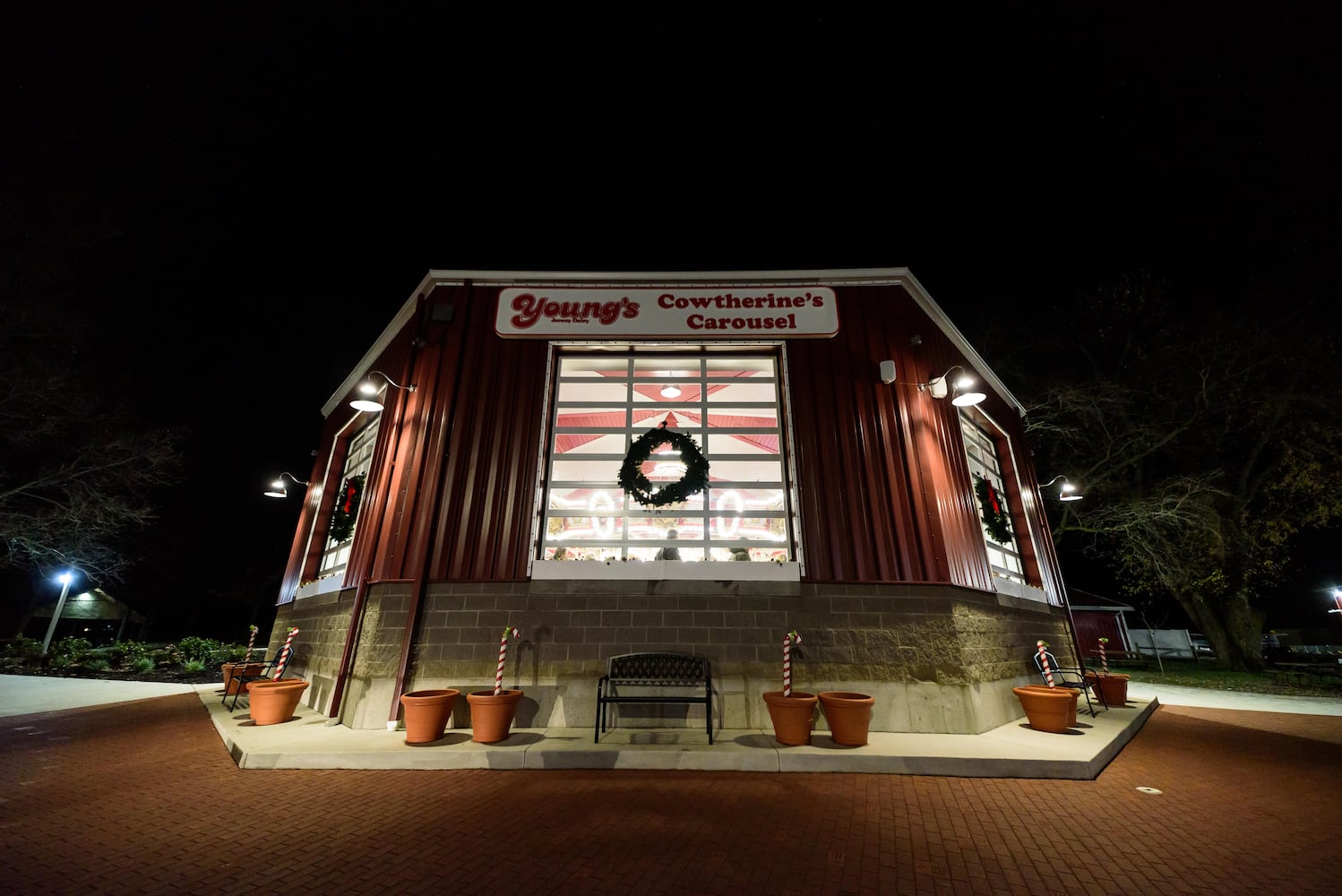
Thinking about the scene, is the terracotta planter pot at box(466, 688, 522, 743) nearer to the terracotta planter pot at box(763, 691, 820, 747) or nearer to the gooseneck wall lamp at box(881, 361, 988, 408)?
the terracotta planter pot at box(763, 691, 820, 747)

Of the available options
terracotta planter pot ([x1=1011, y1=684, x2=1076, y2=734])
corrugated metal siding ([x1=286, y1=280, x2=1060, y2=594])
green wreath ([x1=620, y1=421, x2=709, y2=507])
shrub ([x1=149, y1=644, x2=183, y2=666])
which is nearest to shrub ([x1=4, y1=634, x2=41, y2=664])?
shrub ([x1=149, y1=644, x2=183, y2=666])

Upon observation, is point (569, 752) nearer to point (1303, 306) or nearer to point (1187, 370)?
point (1187, 370)

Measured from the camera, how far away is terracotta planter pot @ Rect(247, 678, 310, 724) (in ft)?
21.4

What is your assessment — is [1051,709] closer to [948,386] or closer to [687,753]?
[687,753]

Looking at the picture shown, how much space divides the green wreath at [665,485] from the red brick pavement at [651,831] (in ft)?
10.9

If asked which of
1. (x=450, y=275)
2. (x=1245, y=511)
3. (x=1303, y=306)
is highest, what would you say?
(x=1303, y=306)

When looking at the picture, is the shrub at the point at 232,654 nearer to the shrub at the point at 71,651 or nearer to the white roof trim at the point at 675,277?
the shrub at the point at 71,651

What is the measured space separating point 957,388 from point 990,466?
315 cm

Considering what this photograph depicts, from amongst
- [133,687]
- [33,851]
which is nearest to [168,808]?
[33,851]

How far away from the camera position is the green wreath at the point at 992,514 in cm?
895

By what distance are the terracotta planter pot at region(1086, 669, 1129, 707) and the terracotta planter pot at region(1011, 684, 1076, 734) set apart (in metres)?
3.06

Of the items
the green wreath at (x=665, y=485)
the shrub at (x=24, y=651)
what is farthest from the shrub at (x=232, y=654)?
the green wreath at (x=665, y=485)

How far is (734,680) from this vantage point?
630cm

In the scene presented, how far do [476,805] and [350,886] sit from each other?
1.30 meters
